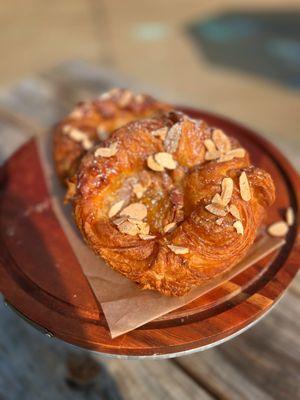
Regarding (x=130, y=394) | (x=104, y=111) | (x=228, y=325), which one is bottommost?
(x=130, y=394)

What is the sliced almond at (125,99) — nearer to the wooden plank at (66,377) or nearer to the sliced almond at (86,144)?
the sliced almond at (86,144)

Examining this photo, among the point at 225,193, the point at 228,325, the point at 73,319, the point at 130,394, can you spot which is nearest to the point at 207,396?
the point at 130,394

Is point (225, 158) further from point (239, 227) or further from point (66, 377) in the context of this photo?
point (66, 377)

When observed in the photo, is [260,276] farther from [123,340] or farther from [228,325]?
[123,340]

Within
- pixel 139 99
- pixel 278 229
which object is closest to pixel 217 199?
pixel 278 229

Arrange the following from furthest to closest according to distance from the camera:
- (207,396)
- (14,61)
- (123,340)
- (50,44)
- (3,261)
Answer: (50,44)
(14,61)
(207,396)
(3,261)
(123,340)

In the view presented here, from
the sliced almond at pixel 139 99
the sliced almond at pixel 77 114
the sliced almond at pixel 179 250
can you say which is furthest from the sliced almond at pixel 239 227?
the sliced almond at pixel 77 114

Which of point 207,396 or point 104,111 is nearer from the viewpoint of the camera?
point 207,396
